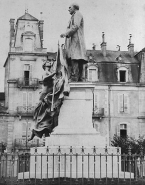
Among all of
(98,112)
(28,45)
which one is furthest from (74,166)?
(28,45)

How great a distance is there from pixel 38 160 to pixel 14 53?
31856mm

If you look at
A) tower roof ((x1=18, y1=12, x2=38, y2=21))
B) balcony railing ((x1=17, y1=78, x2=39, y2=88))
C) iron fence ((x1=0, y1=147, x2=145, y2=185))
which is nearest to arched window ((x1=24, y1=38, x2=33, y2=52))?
tower roof ((x1=18, y1=12, x2=38, y2=21))

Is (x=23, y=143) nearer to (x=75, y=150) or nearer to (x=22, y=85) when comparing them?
(x=22, y=85)

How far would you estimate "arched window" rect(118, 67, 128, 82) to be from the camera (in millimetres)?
44566

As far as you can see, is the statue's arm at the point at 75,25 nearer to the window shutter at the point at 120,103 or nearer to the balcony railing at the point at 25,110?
the balcony railing at the point at 25,110

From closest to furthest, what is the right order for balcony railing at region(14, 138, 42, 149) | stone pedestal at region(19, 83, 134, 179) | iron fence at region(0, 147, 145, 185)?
iron fence at region(0, 147, 145, 185) < stone pedestal at region(19, 83, 134, 179) < balcony railing at region(14, 138, 42, 149)

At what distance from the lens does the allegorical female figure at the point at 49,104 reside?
43.5 ft

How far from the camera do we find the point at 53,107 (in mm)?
13258

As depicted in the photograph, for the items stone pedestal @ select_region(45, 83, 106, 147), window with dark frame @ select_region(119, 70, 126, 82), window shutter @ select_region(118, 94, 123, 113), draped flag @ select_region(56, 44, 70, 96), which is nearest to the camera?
stone pedestal @ select_region(45, 83, 106, 147)

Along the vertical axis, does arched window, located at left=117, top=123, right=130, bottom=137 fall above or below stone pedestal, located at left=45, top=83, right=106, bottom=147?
below

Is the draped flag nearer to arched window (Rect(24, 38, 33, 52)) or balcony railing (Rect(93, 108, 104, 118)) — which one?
balcony railing (Rect(93, 108, 104, 118))

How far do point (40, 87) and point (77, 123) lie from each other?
30588 mm

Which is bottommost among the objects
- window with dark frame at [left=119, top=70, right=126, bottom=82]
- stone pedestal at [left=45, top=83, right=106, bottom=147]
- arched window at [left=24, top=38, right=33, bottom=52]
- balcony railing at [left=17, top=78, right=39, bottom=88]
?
stone pedestal at [left=45, top=83, right=106, bottom=147]

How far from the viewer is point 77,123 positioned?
518 inches
